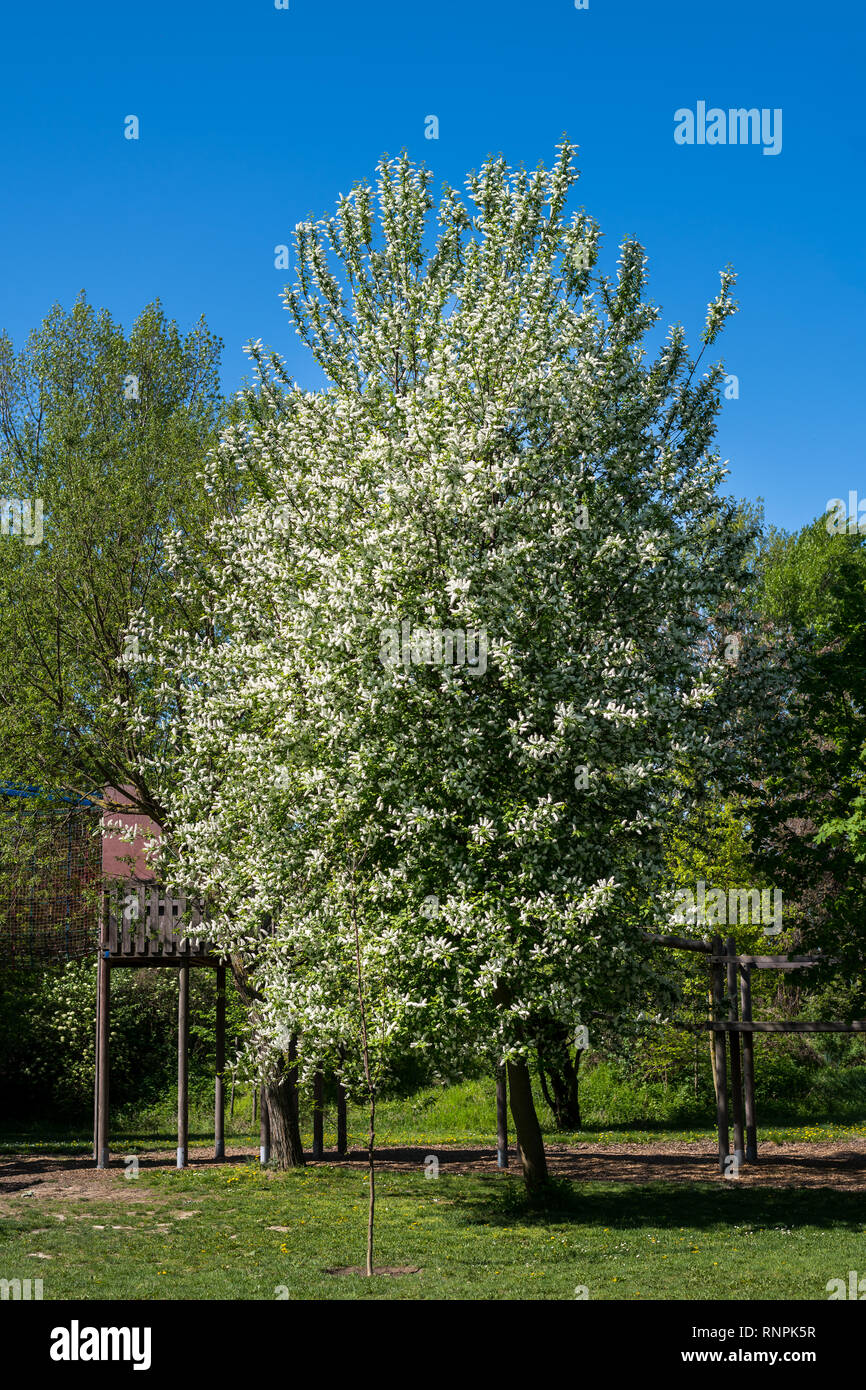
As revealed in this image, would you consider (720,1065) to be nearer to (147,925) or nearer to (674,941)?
(674,941)

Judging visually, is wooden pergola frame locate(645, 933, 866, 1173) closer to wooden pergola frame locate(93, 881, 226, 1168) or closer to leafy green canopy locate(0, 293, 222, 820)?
wooden pergola frame locate(93, 881, 226, 1168)

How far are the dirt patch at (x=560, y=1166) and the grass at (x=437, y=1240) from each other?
0.51 metres

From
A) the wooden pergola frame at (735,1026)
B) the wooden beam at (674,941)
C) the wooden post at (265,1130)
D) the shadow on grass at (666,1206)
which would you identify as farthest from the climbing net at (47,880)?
the wooden pergola frame at (735,1026)

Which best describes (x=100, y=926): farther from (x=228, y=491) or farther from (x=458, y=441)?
(x=458, y=441)

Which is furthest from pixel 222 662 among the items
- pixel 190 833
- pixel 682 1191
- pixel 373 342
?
pixel 682 1191

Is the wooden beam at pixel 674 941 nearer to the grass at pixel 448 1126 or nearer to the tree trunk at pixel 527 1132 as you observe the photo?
the tree trunk at pixel 527 1132

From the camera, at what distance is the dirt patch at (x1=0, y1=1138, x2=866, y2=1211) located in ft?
56.9

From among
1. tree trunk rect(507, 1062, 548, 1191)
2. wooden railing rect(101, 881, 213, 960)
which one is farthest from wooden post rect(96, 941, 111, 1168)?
tree trunk rect(507, 1062, 548, 1191)

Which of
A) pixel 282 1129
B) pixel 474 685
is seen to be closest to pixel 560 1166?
pixel 282 1129

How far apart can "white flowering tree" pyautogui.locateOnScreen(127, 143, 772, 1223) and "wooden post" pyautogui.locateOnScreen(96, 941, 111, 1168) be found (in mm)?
4115

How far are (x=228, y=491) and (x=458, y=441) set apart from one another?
30.5 feet

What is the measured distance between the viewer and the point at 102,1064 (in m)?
20.1

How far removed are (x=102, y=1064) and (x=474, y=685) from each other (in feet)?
35.9

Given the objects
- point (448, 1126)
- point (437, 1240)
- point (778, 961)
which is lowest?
point (448, 1126)
